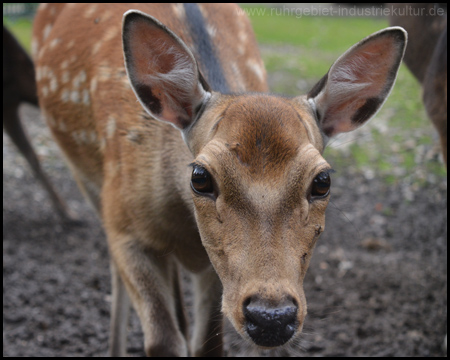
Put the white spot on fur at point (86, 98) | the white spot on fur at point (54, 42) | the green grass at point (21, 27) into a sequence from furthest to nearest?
1. the green grass at point (21, 27)
2. the white spot on fur at point (54, 42)
3. the white spot on fur at point (86, 98)

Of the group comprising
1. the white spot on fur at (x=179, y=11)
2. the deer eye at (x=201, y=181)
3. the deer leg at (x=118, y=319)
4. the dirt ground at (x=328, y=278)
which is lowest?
the dirt ground at (x=328, y=278)

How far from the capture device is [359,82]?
8.25ft

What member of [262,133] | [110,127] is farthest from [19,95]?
[262,133]

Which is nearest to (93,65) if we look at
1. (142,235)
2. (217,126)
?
(142,235)

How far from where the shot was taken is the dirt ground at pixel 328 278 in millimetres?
3840

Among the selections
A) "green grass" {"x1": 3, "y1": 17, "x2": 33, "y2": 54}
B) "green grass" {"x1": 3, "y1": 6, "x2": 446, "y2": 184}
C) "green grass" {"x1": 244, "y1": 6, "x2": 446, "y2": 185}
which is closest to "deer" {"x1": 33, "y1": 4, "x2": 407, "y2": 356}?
"green grass" {"x1": 244, "y1": 6, "x2": 446, "y2": 185}

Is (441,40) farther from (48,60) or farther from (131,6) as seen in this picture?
(48,60)

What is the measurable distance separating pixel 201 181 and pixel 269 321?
63 centimetres

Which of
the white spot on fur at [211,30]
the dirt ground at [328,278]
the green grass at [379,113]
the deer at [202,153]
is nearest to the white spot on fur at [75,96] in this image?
the deer at [202,153]

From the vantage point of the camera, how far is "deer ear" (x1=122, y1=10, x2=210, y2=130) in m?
2.35

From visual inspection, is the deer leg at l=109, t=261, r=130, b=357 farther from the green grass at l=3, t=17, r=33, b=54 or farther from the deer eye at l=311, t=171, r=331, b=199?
the green grass at l=3, t=17, r=33, b=54

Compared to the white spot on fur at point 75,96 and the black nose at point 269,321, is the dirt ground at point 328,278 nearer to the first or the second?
the black nose at point 269,321

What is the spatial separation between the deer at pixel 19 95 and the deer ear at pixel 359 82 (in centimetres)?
369

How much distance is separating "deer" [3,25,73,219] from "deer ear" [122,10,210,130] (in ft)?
11.1
